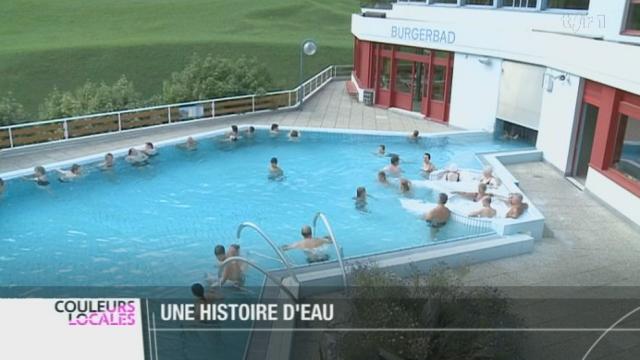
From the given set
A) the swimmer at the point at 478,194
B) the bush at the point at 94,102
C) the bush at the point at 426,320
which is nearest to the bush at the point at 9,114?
the bush at the point at 94,102

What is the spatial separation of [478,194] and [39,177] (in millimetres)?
10096

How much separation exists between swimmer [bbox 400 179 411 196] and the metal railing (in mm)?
8329

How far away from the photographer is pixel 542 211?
11867 mm

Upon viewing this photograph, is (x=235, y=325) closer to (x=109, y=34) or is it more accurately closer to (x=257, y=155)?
(x=257, y=155)

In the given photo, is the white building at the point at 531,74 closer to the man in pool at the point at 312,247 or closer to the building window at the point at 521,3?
the building window at the point at 521,3

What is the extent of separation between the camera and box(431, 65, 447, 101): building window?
21359 mm

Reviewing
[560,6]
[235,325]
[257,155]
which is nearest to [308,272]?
[235,325]

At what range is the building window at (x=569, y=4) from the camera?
721 inches

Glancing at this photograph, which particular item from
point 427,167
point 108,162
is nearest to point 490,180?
point 427,167

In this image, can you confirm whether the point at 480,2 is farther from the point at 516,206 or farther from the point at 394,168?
the point at 516,206

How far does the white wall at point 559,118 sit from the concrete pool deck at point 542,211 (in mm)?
420

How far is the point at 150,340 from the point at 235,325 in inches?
50.5

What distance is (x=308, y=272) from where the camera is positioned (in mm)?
8102

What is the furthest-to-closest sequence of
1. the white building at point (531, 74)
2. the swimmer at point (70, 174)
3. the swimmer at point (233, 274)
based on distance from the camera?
the swimmer at point (70, 174), the white building at point (531, 74), the swimmer at point (233, 274)
